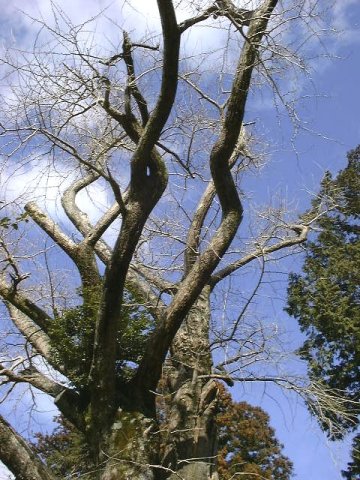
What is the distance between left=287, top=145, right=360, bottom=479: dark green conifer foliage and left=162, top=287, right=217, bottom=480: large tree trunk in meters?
10.1

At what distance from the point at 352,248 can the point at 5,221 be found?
1500 centimetres

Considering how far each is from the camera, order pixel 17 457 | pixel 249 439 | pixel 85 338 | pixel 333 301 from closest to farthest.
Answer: pixel 17 457
pixel 85 338
pixel 333 301
pixel 249 439

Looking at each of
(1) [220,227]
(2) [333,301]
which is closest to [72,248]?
(1) [220,227]

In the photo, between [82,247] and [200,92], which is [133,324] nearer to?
[82,247]

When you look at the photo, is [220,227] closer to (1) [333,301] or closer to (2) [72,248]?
(2) [72,248]

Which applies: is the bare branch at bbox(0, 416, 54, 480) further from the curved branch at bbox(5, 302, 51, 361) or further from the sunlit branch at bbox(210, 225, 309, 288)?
the sunlit branch at bbox(210, 225, 309, 288)

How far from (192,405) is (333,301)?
1258 cm

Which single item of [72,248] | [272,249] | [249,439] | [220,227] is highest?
[249,439]

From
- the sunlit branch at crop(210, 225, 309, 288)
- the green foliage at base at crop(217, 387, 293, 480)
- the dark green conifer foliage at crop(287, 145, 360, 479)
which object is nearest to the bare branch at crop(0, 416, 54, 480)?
the sunlit branch at crop(210, 225, 309, 288)

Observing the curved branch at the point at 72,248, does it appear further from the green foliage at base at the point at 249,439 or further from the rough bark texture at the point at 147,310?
the green foliage at base at the point at 249,439

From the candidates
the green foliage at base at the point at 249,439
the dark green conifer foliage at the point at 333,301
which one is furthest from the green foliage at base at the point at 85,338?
the green foliage at base at the point at 249,439

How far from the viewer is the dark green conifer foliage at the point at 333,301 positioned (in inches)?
666

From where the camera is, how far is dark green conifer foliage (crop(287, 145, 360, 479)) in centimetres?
1692

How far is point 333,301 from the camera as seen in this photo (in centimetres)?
1759
